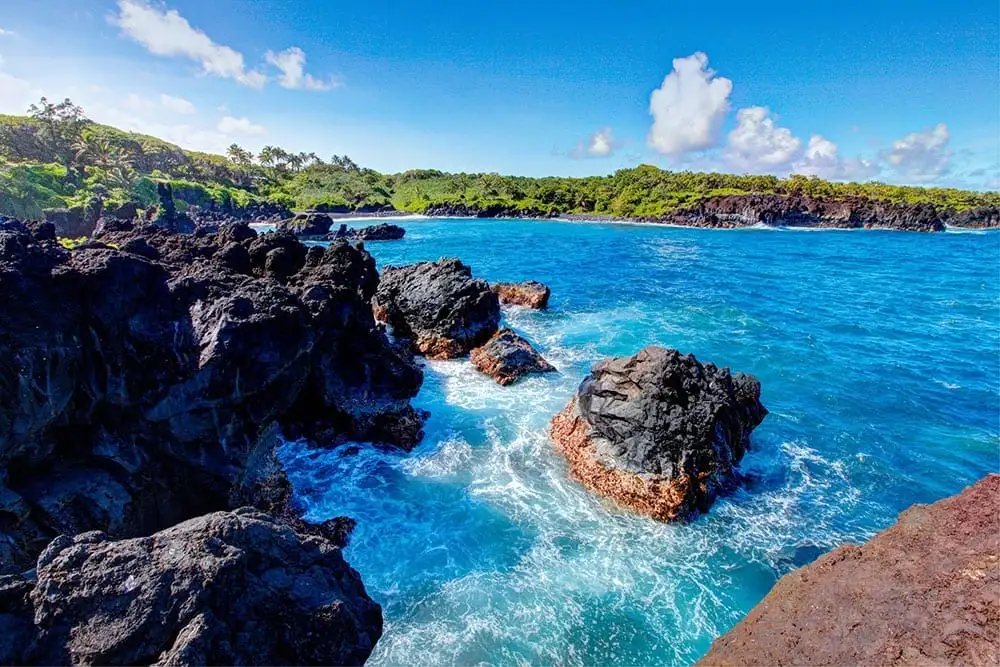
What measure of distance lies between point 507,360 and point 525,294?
15.4 meters

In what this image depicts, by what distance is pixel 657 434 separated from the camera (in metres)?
15.8

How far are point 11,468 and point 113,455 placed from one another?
5.32 feet

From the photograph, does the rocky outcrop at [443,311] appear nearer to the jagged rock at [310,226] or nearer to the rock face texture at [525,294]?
the rock face texture at [525,294]

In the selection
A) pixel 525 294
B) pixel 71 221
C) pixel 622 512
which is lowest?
pixel 622 512

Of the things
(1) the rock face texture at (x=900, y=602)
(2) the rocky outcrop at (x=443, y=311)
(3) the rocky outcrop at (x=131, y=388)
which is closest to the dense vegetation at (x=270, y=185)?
(2) the rocky outcrop at (x=443, y=311)

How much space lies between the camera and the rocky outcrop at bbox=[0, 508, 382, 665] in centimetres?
523

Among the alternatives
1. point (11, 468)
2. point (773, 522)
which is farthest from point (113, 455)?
point (773, 522)

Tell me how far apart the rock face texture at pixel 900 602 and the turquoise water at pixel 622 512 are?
12.1 ft

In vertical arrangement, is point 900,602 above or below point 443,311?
above

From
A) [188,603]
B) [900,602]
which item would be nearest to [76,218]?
[188,603]

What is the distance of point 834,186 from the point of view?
16200 cm

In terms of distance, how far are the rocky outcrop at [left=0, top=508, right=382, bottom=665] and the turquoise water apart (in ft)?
17.4

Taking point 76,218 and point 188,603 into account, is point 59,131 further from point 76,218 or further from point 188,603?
point 188,603

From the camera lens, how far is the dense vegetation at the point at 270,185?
278 ft
